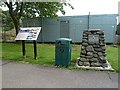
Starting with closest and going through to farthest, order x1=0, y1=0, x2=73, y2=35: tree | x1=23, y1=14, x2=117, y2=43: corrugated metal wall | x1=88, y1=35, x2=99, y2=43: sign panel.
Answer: x1=88, y1=35, x2=99, y2=43: sign panel
x1=0, y1=0, x2=73, y2=35: tree
x1=23, y1=14, x2=117, y2=43: corrugated metal wall

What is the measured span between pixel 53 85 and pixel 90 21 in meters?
14.7

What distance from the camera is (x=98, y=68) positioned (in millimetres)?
7887

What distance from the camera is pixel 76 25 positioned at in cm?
2003

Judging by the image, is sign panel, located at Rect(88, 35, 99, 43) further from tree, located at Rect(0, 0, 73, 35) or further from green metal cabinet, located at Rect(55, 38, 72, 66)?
tree, located at Rect(0, 0, 73, 35)

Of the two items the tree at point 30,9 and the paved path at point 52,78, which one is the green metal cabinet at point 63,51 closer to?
the paved path at point 52,78

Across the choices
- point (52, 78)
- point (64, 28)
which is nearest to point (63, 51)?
point (52, 78)

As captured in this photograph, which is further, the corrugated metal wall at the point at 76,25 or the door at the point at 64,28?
the door at the point at 64,28

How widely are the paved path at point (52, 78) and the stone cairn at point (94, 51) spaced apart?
897mm

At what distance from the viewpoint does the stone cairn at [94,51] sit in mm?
8195

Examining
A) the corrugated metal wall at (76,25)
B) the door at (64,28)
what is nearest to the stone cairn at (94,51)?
the corrugated metal wall at (76,25)

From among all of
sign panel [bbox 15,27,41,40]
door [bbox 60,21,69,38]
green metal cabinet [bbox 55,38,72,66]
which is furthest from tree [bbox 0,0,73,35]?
green metal cabinet [bbox 55,38,72,66]

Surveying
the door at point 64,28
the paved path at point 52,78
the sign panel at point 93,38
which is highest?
the door at point 64,28

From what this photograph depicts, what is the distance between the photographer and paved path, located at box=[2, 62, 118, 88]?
5.79m

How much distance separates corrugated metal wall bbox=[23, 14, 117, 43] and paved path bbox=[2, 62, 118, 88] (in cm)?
1239
